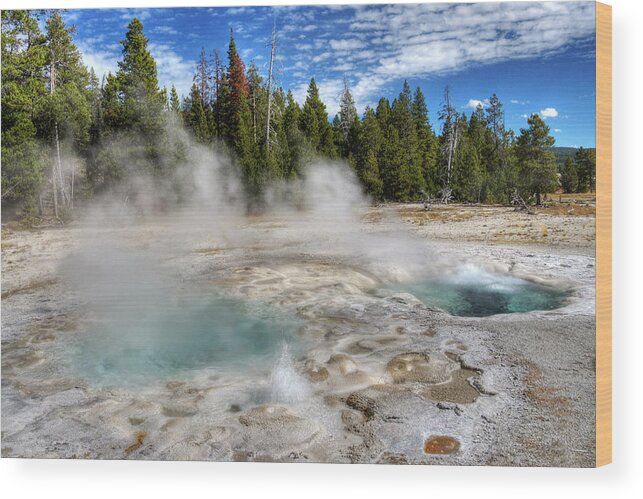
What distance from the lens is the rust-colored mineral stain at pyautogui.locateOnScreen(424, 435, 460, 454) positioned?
3.62 meters

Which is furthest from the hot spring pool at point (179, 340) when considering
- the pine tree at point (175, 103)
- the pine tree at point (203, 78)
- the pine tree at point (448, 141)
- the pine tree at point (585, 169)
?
the pine tree at point (585, 169)

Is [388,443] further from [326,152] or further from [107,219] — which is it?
[107,219]

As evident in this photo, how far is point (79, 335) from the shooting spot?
14.3ft

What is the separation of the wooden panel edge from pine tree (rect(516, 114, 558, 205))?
0.39m

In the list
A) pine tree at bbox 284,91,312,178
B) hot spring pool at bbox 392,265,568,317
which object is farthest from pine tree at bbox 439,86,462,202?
pine tree at bbox 284,91,312,178

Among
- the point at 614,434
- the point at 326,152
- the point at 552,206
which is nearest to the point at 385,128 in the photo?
the point at 326,152

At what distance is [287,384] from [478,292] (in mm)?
1823

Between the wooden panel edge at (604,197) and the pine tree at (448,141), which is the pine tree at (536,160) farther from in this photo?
the pine tree at (448,141)

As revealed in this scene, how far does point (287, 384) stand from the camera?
4.00 meters

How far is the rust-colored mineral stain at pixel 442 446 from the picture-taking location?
3.62 meters

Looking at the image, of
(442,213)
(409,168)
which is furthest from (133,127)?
(442,213)

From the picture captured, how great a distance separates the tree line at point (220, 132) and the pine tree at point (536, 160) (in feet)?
0.04

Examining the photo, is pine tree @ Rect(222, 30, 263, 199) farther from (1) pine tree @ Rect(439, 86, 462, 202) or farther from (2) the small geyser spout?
(1) pine tree @ Rect(439, 86, 462, 202)

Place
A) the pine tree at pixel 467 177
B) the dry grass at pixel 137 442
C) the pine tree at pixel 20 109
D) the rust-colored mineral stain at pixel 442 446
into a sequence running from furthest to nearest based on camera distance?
1. the pine tree at pixel 467 177
2. the pine tree at pixel 20 109
3. the dry grass at pixel 137 442
4. the rust-colored mineral stain at pixel 442 446
